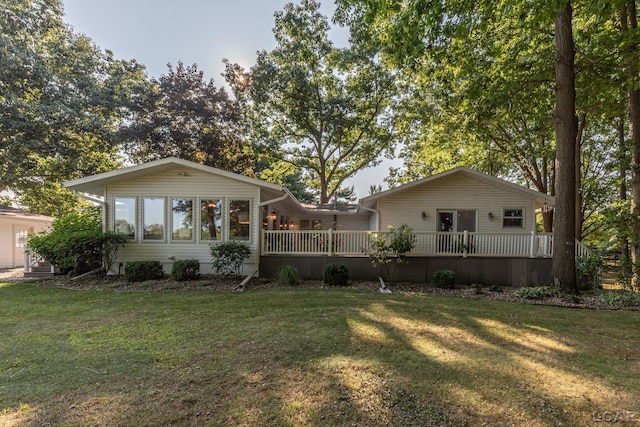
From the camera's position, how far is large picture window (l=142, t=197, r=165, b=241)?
977 cm

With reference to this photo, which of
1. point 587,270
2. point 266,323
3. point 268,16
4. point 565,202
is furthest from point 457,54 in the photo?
point 268,16

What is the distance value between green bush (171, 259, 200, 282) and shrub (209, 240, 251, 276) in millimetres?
535

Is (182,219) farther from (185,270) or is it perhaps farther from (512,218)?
(512,218)

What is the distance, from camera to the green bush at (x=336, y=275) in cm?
866

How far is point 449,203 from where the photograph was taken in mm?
11547

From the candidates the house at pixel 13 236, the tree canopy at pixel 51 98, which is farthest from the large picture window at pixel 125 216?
the tree canopy at pixel 51 98

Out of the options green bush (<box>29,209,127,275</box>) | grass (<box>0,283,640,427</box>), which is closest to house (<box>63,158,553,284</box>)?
green bush (<box>29,209,127,275</box>)

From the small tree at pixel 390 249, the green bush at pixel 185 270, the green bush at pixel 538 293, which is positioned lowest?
the green bush at pixel 538 293

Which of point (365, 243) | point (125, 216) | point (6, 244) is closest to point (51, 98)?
point (6, 244)

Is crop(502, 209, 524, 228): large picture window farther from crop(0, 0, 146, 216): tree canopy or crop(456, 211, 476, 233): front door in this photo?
crop(0, 0, 146, 216): tree canopy

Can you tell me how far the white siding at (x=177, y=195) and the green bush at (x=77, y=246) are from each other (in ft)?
1.66

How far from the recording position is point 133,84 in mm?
18359

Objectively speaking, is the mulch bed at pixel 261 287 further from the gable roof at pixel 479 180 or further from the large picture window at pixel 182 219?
the gable roof at pixel 479 180

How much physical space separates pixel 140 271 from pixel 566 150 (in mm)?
12001
